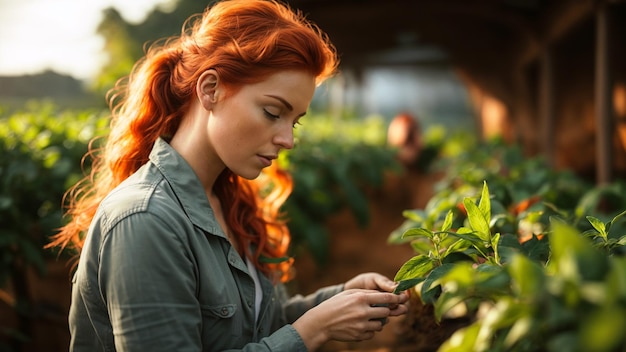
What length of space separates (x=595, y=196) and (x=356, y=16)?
13.8ft

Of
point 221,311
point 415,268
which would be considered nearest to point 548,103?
point 415,268

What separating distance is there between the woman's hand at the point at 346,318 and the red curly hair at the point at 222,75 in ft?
1.20

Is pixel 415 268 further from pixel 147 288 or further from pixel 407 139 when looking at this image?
pixel 407 139

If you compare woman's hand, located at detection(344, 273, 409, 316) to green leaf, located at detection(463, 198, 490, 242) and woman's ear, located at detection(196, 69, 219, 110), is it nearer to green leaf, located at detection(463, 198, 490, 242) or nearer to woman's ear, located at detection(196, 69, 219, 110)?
green leaf, located at detection(463, 198, 490, 242)

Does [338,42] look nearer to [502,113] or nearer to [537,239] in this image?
[502,113]

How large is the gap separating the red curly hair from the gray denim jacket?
0.46 ft

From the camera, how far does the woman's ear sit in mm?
1593

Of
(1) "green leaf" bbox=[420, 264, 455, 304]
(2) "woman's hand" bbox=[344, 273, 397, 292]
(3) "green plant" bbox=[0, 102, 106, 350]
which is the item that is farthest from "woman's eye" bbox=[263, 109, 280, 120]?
(3) "green plant" bbox=[0, 102, 106, 350]

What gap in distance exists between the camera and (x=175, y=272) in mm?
1336

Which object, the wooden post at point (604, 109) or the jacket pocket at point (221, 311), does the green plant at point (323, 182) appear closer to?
the wooden post at point (604, 109)

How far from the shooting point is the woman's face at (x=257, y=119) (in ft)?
5.17

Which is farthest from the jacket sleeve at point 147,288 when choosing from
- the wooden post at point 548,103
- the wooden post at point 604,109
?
the wooden post at point 548,103

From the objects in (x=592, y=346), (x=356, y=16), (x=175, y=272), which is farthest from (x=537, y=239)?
(x=356, y=16)

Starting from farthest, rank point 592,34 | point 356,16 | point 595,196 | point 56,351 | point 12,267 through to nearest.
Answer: point 356,16
point 592,34
point 56,351
point 12,267
point 595,196
